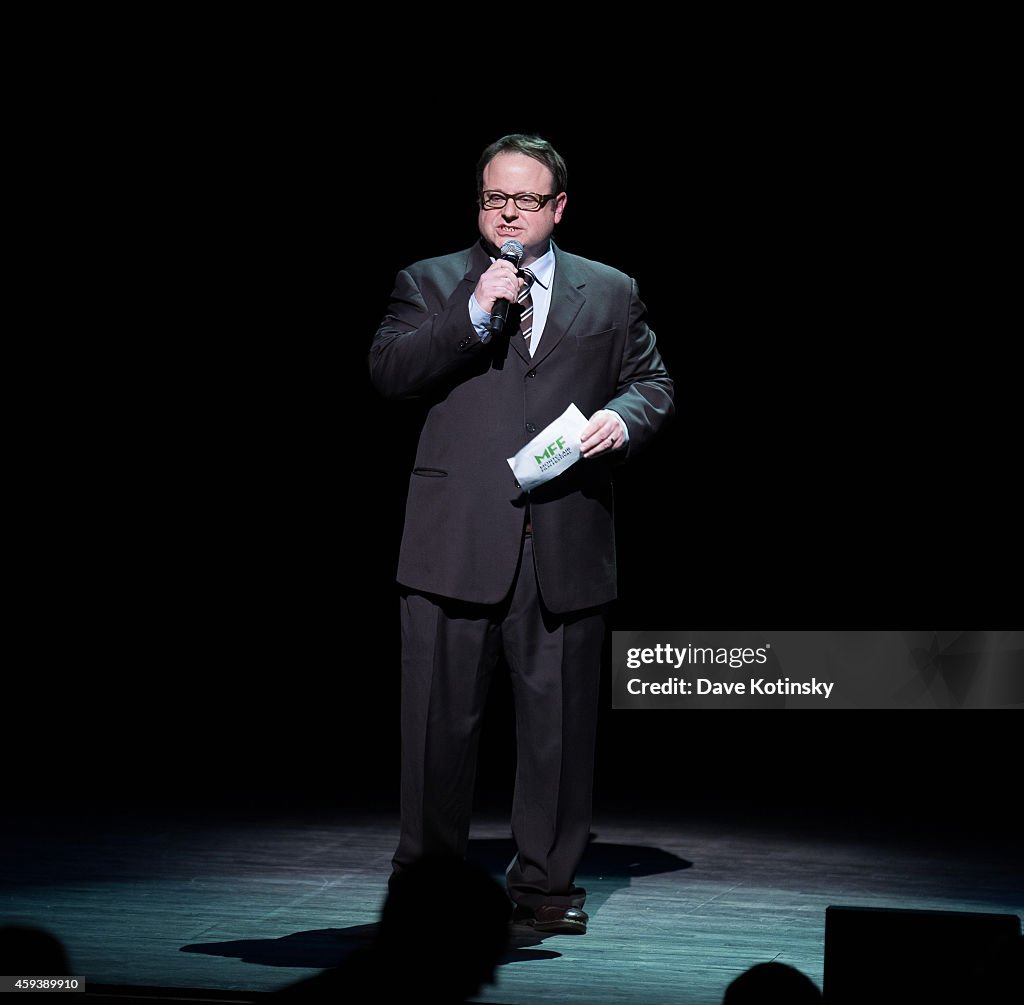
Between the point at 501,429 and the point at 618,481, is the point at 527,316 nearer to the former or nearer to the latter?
the point at 501,429

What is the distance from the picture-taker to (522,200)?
3064 millimetres

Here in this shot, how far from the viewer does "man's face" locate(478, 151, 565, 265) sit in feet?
10.0

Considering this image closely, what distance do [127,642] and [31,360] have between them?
1029 mm

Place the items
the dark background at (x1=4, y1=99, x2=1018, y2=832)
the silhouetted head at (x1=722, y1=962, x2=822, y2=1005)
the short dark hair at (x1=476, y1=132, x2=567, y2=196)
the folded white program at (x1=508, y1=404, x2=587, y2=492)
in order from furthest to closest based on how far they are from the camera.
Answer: the dark background at (x1=4, y1=99, x2=1018, y2=832) → the short dark hair at (x1=476, y1=132, x2=567, y2=196) → the folded white program at (x1=508, y1=404, x2=587, y2=492) → the silhouetted head at (x1=722, y1=962, x2=822, y2=1005)

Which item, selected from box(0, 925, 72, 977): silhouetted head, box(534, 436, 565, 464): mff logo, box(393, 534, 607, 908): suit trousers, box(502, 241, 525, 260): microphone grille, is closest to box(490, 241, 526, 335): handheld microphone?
box(502, 241, 525, 260): microphone grille

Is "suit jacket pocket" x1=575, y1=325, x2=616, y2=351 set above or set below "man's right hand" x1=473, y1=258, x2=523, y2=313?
below

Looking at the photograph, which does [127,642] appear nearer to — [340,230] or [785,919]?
[340,230]

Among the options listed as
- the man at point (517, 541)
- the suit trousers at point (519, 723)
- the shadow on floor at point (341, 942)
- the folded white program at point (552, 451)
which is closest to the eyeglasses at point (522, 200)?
the man at point (517, 541)

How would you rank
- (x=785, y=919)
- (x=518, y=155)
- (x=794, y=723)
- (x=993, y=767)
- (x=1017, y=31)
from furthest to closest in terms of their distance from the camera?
(x=794, y=723)
(x=993, y=767)
(x=1017, y=31)
(x=785, y=919)
(x=518, y=155)

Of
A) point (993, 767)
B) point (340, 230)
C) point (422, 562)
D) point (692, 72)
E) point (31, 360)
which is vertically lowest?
point (993, 767)

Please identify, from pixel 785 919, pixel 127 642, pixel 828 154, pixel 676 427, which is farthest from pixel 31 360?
pixel 785 919

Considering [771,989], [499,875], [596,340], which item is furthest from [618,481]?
[771,989]

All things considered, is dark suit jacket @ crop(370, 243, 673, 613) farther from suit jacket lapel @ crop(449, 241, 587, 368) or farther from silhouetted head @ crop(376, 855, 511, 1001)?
silhouetted head @ crop(376, 855, 511, 1001)

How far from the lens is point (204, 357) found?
558 cm
